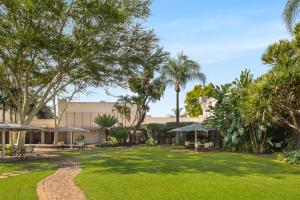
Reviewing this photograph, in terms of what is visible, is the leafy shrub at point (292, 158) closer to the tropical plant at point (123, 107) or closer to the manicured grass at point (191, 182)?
the manicured grass at point (191, 182)

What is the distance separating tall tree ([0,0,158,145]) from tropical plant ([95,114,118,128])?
25.5 m

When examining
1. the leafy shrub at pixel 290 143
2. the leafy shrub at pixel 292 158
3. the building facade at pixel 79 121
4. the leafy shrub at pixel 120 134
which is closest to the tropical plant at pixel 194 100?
the building facade at pixel 79 121

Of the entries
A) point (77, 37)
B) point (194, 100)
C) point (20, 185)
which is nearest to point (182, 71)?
point (77, 37)

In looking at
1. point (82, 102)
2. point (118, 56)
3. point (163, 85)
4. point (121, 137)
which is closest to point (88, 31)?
point (118, 56)

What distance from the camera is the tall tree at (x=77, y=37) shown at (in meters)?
24.8

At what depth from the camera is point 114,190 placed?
41.7 ft

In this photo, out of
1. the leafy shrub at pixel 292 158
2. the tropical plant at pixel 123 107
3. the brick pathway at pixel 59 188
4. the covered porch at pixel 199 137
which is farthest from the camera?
the tropical plant at pixel 123 107

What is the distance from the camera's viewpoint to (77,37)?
26.8 meters

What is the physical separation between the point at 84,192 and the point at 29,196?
157cm

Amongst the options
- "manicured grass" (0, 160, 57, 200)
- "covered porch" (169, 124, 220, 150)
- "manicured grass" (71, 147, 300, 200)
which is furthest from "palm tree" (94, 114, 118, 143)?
"manicured grass" (71, 147, 300, 200)

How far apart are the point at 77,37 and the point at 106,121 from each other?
30264 millimetres

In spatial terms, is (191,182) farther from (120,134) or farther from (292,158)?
(120,134)

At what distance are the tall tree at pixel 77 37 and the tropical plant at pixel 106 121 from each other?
25.5 metres

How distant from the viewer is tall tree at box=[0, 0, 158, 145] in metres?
24.8
